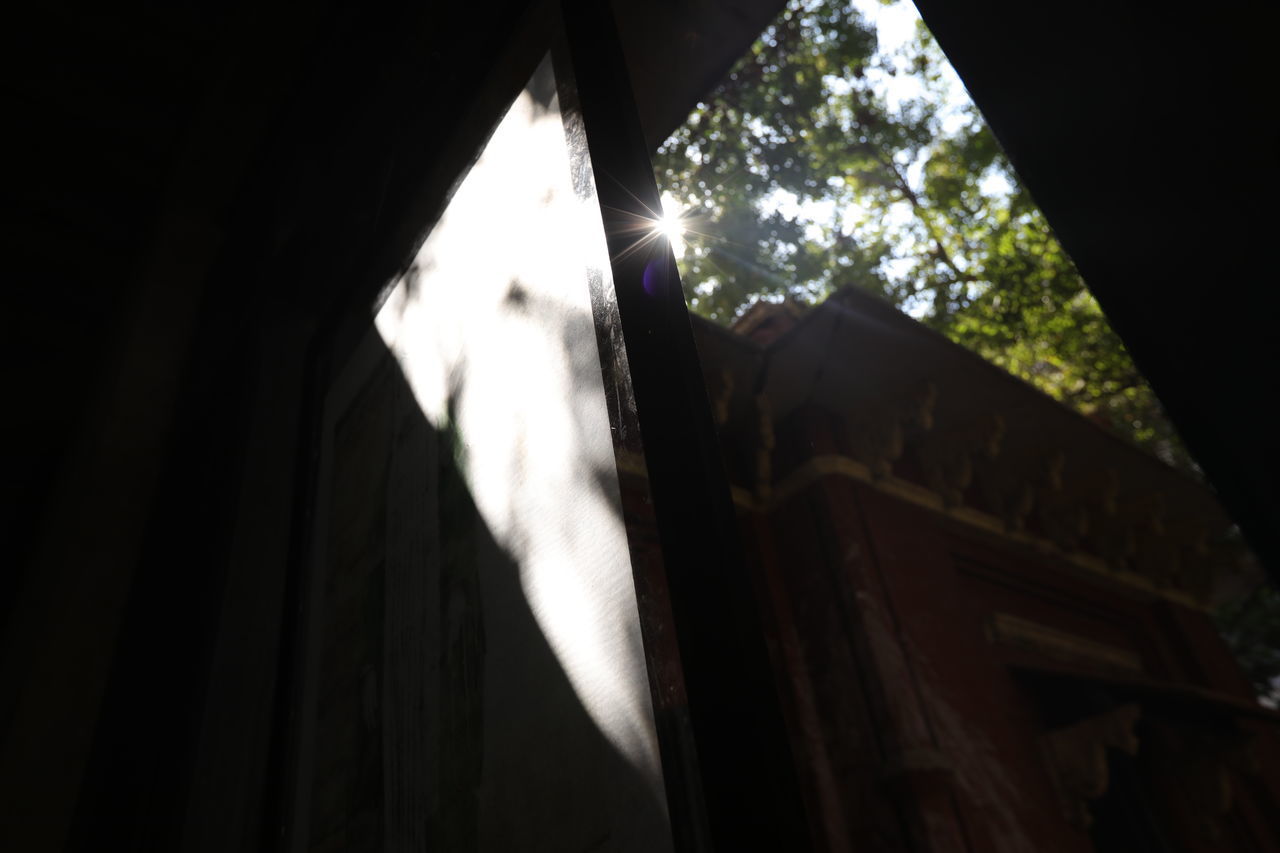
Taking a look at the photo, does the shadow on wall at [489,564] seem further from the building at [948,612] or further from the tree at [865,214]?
the tree at [865,214]

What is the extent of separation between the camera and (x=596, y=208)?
101cm

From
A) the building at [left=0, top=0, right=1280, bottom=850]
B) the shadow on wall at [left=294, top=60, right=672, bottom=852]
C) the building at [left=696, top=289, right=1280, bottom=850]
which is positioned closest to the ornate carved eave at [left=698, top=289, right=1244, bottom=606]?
the building at [left=696, top=289, right=1280, bottom=850]

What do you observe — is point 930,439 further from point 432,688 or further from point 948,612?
point 432,688

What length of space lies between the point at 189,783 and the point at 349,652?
1.55ft

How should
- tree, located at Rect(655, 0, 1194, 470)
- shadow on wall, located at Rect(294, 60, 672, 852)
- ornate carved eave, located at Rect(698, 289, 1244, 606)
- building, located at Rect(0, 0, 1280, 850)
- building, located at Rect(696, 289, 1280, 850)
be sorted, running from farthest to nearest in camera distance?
tree, located at Rect(655, 0, 1194, 470) → ornate carved eave, located at Rect(698, 289, 1244, 606) → building, located at Rect(696, 289, 1280, 850) → shadow on wall, located at Rect(294, 60, 672, 852) → building, located at Rect(0, 0, 1280, 850)

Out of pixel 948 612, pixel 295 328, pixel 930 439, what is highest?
pixel 930 439

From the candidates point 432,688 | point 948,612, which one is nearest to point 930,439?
point 948,612

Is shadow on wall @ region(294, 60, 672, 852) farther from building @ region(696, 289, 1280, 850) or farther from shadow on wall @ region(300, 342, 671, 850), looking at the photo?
building @ region(696, 289, 1280, 850)

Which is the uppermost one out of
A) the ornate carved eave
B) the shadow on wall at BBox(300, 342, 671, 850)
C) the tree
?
the tree

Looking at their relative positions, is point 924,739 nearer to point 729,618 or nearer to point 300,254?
point 300,254

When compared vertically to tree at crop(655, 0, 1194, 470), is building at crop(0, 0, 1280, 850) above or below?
below

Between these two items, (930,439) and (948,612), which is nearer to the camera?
(948,612)

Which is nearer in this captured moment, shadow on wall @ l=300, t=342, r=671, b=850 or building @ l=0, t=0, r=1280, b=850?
building @ l=0, t=0, r=1280, b=850

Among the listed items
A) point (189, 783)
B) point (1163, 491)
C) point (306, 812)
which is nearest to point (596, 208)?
point (306, 812)
